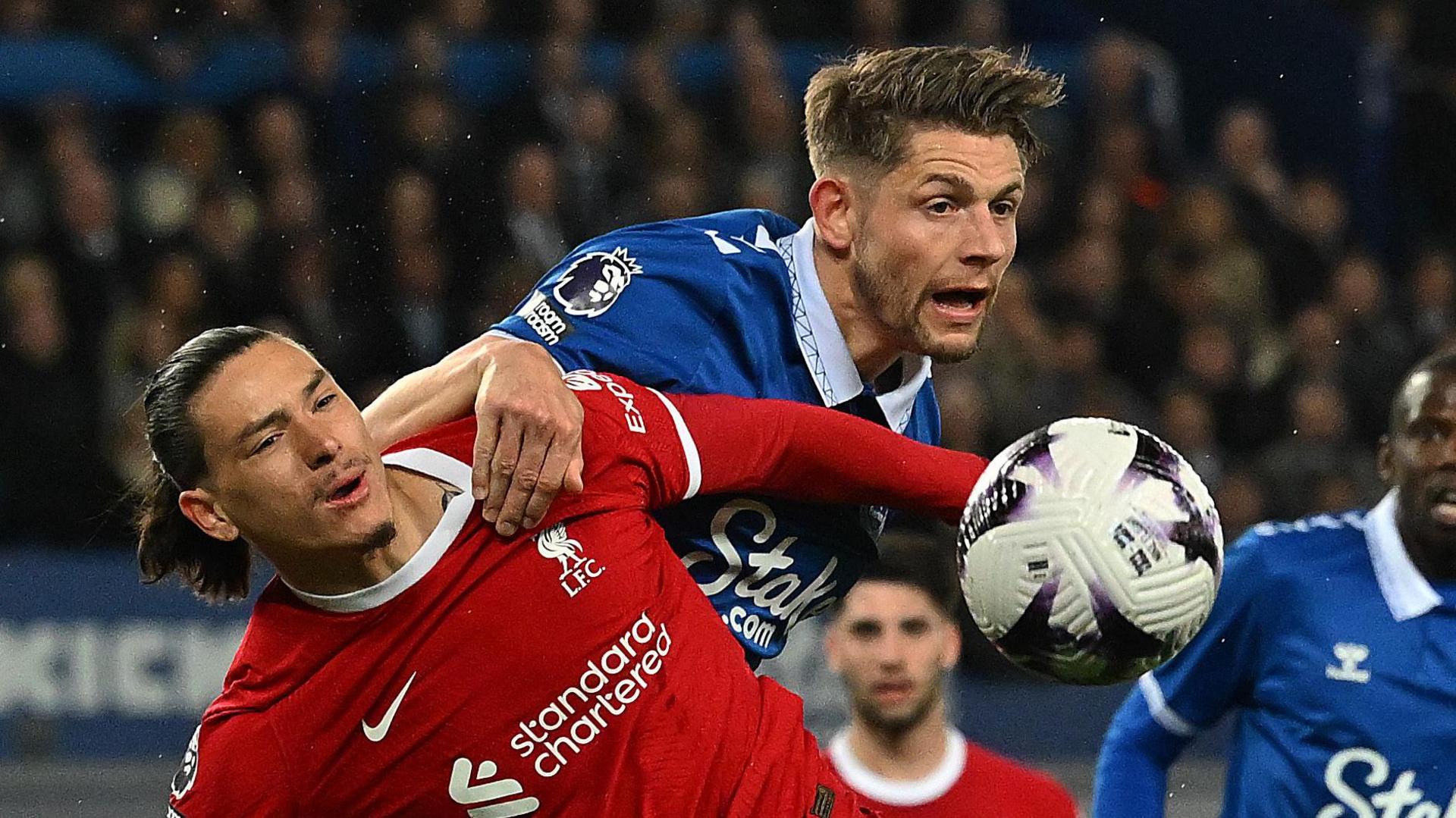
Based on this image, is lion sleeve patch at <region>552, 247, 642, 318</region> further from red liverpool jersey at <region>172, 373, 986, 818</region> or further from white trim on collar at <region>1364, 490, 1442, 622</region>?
white trim on collar at <region>1364, 490, 1442, 622</region>

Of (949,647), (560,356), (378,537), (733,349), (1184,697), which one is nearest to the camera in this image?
(378,537)

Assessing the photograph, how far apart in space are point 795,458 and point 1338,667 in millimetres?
1425

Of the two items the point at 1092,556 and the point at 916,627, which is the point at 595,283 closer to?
the point at 1092,556

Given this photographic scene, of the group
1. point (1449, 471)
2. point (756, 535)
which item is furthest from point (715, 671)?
point (1449, 471)

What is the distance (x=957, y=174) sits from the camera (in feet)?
12.2

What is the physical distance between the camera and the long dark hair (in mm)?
3277

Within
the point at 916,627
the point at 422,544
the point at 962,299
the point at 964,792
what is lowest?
the point at 964,792

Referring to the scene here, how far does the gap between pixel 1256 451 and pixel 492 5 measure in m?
A: 3.67

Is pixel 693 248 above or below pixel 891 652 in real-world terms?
above

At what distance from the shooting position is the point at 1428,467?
165 inches

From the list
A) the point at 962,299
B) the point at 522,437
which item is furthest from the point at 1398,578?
the point at 522,437

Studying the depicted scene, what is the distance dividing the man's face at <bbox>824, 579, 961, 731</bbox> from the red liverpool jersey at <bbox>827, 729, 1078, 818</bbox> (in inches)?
5.5

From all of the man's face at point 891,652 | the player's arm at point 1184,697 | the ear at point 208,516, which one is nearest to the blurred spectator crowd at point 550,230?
the man's face at point 891,652

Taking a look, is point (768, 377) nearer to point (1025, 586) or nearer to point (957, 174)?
point (957, 174)
